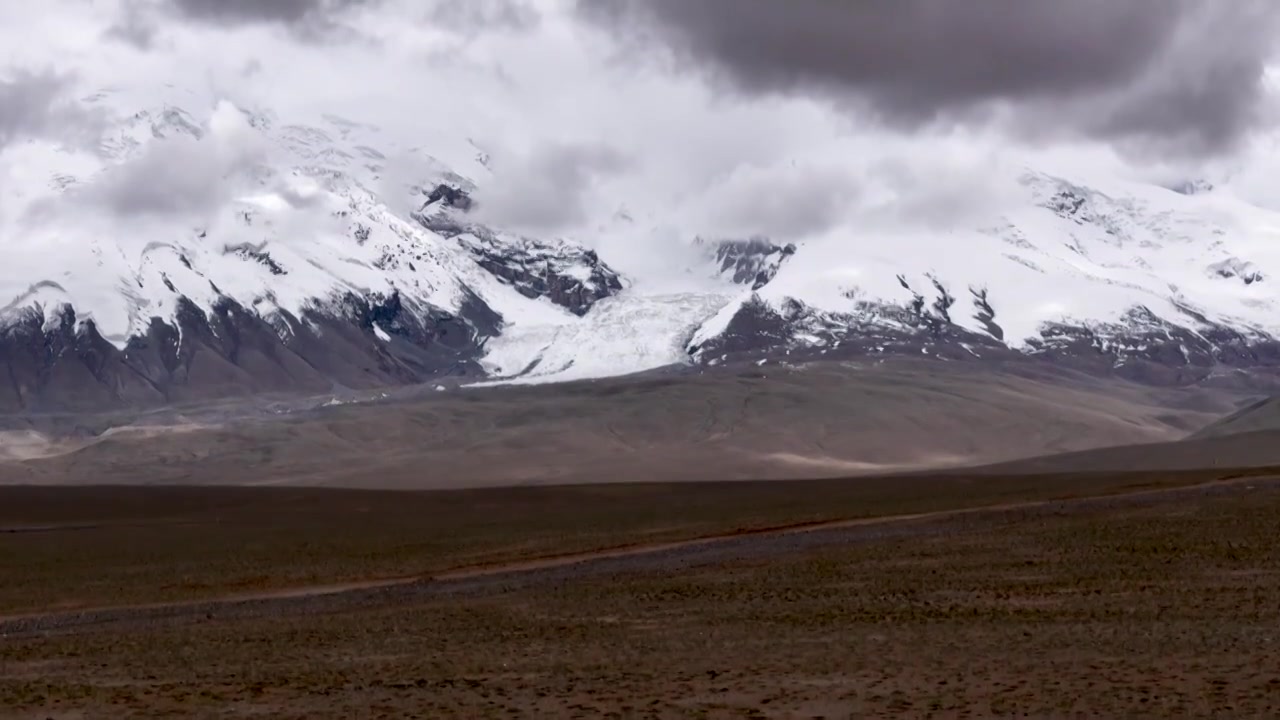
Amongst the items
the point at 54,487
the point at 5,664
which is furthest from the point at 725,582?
the point at 54,487

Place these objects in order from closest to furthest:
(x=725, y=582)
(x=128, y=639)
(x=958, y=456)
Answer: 1. (x=128, y=639)
2. (x=725, y=582)
3. (x=958, y=456)

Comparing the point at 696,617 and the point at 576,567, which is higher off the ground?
the point at 576,567

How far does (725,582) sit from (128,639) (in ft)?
45.1

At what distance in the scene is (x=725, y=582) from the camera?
4122 centimetres

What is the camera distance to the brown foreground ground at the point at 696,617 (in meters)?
23.8

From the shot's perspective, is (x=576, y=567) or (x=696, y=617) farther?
(x=576, y=567)

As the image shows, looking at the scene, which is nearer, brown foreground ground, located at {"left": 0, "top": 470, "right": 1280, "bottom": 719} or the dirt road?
brown foreground ground, located at {"left": 0, "top": 470, "right": 1280, "bottom": 719}

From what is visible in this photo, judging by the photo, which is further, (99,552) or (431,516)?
(431,516)

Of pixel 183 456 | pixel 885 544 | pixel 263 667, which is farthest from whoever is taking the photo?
pixel 183 456

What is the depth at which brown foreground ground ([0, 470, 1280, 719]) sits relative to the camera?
23.8 metres

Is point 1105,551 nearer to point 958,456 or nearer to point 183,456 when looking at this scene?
point 958,456

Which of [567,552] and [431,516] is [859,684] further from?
[431,516]

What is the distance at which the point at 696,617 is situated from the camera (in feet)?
113

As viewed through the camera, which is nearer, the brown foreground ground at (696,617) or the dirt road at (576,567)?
the brown foreground ground at (696,617)
